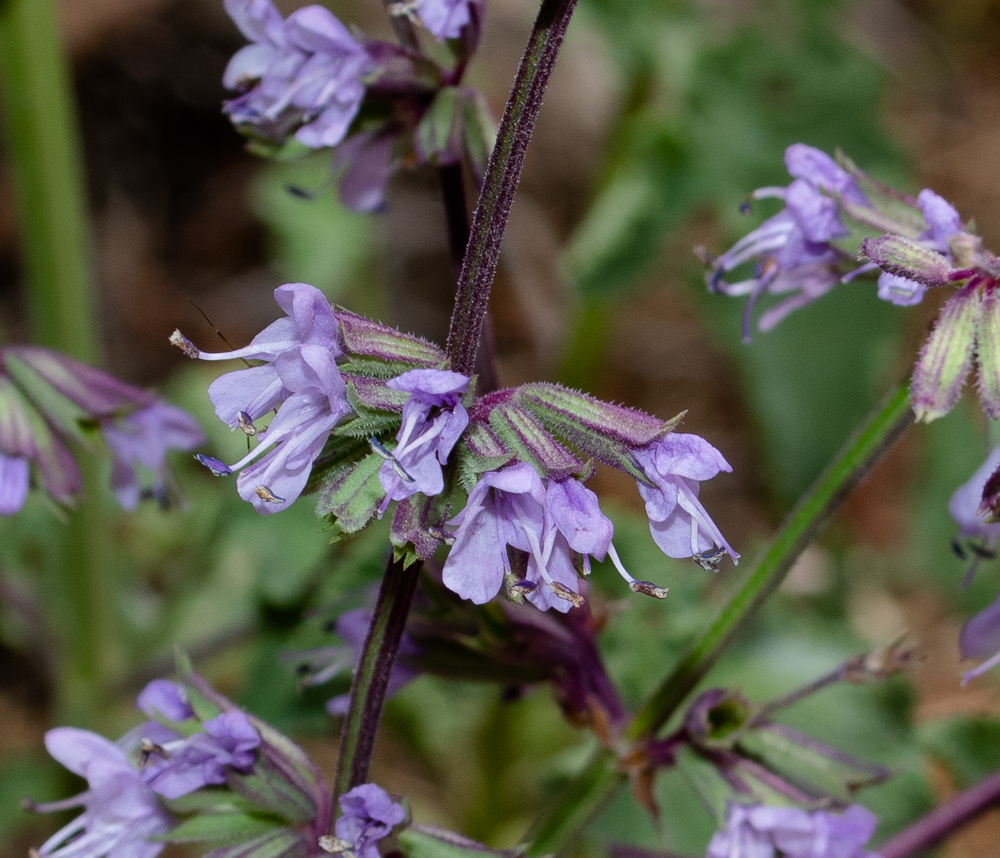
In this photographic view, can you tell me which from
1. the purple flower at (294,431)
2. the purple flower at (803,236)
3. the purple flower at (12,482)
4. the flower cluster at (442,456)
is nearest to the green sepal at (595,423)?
the flower cluster at (442,456)

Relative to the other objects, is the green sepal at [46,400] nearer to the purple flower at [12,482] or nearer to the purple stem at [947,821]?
the purple flower at [12,482]

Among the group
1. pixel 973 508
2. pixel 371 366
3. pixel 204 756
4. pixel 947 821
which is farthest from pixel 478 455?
pixel 947 821

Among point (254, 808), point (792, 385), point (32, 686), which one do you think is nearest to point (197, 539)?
point (32, 686)

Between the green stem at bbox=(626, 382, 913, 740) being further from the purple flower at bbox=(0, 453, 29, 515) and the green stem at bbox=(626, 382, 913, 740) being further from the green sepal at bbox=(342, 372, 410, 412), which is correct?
the purple flower at bbox=(0, 453, 29, 515)

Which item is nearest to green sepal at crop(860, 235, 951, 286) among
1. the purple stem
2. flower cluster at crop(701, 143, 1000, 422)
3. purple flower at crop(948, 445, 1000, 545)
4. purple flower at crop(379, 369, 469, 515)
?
flower cluster at crop(701, 143, 1000, 422)

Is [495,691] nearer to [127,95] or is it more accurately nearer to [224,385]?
[224,385]

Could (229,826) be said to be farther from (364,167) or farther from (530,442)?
(364,167)
